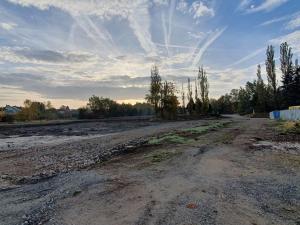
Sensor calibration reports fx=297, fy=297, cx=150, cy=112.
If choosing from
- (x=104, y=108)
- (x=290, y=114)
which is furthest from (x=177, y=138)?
(x=104, y=108)

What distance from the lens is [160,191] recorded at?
770 centimetres

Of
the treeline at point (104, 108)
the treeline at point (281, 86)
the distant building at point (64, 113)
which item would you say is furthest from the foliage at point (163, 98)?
the distant building at point (64, 113)

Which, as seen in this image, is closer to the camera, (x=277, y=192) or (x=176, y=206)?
(x=176, y=206)

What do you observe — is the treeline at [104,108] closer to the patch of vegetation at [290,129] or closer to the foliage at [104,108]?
the foliage at [104,108]

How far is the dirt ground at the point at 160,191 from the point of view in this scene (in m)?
6.01

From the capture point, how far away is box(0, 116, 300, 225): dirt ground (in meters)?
6.01

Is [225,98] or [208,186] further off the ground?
[225,98]

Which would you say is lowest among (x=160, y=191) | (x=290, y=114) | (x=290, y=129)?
(x=160, y=191)

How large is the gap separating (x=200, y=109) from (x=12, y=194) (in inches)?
2877

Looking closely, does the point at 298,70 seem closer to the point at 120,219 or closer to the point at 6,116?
the point at 120,219

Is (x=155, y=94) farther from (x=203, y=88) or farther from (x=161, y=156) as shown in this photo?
(x=161, y=156)

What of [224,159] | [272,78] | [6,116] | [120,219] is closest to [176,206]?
[120,219]

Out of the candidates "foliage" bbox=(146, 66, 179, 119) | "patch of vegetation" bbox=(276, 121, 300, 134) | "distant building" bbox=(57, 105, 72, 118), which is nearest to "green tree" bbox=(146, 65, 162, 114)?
"foliage" bbox=(146, 66, 179, 119)

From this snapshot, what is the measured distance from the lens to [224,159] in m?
12.3
